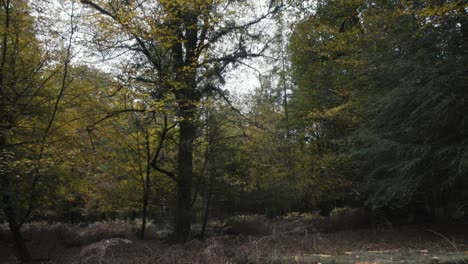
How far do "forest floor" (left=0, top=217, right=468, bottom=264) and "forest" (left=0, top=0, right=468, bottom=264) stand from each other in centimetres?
7

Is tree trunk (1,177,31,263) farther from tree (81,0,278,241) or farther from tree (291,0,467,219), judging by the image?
tree (291,0,467,219)

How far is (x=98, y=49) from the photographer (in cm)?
1039

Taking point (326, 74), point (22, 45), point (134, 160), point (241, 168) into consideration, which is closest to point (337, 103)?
point (326, 74)

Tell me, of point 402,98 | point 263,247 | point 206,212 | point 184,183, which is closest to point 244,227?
point 206,212

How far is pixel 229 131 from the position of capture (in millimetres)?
12445

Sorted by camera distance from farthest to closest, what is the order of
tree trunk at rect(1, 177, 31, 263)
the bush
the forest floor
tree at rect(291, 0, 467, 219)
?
the bush < tree trunk at rect(1, 177, 31, 263) < tree at rect(291, 0, 467, 219) < the forest floor

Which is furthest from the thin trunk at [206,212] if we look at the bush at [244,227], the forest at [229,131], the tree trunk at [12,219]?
the tree trunk at [12,219]

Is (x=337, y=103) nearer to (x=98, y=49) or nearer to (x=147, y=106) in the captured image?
(x=147, y=106)

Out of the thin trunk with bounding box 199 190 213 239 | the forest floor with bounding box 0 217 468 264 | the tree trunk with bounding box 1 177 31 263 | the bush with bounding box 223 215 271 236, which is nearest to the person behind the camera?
the forest floor with bounding box 0 217 468 264

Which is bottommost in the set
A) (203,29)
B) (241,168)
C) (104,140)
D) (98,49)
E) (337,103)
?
(241,168)

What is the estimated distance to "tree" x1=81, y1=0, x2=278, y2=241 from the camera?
10133 millimetres

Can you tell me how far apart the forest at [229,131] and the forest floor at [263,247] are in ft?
0.24

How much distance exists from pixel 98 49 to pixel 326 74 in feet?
29.5

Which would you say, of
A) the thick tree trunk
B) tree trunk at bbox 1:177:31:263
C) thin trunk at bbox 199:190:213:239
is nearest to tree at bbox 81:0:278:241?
the thick tree trunk
